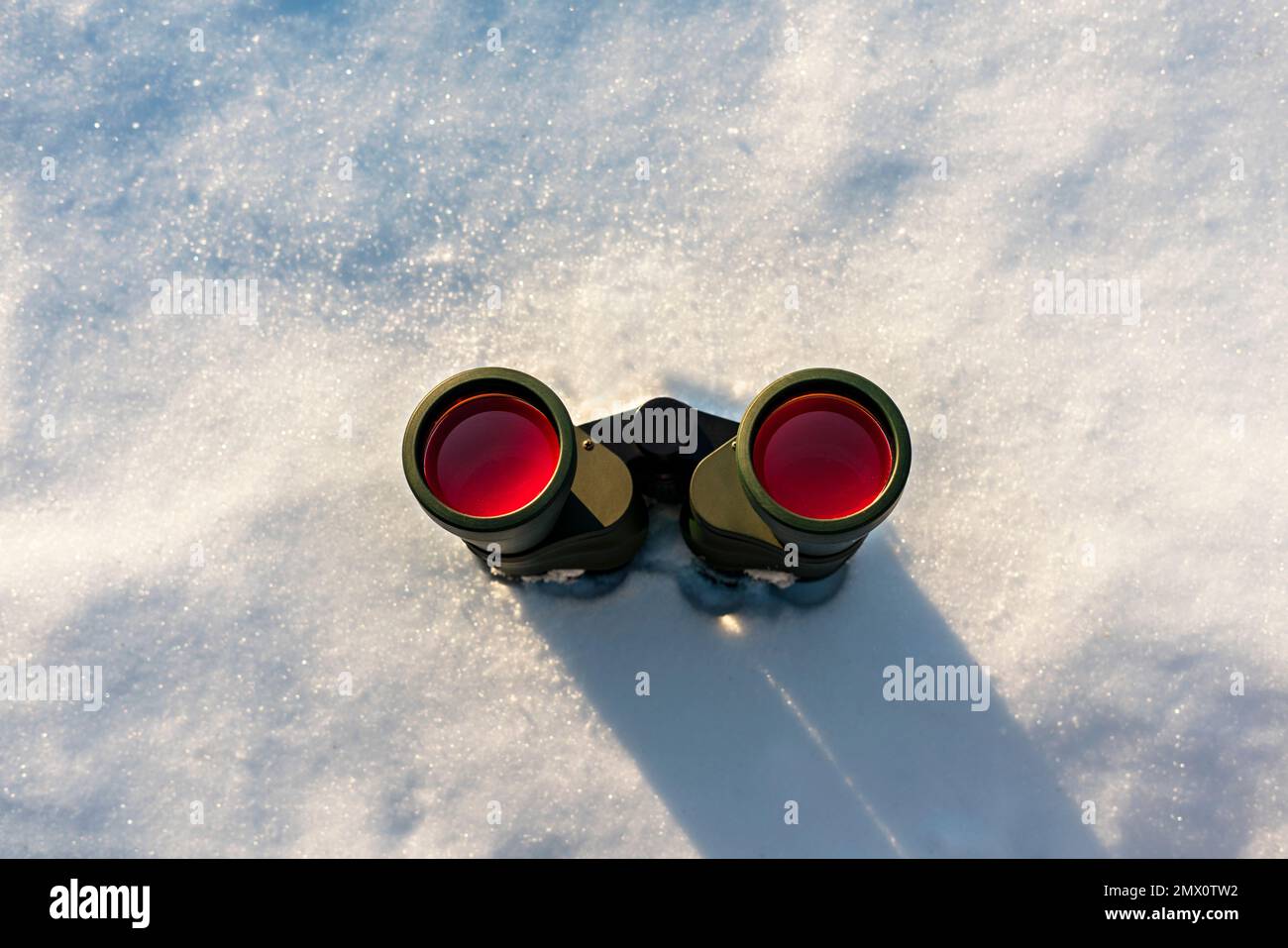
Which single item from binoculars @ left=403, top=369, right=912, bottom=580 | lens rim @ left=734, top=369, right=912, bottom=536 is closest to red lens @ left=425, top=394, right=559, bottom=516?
binoculars @ left=403, top=369, right=912, bottom=580

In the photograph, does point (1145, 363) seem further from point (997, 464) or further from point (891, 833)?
point (891, 833)

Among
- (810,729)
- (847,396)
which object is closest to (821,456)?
(847,396)

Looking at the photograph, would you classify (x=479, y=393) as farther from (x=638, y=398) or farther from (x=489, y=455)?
(x=638, y=398)

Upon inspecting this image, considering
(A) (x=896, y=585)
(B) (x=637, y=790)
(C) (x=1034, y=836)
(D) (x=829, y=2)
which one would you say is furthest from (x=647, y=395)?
(C) (x=1034, y=836)

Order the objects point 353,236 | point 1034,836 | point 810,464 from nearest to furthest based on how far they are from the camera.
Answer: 1. point 810,464
2. point 1034,836
3. point 353,236

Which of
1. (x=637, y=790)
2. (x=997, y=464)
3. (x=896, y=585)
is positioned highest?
(x=997, y=464)

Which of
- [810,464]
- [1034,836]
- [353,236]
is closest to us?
[810,464]

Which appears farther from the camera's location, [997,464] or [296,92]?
[296,92]

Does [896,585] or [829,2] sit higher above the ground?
[829,2]

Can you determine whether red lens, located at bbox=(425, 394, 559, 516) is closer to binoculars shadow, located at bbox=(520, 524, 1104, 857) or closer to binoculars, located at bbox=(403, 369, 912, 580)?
binoculars, located at bbox=(403, 369, 912, 580)
